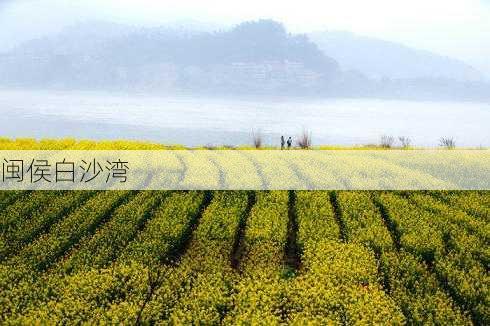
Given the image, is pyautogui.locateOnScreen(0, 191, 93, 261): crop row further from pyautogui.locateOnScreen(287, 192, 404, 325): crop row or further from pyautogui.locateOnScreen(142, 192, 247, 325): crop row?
pyautogui.locateOnScreen(287, 192, 404, 325): crop row

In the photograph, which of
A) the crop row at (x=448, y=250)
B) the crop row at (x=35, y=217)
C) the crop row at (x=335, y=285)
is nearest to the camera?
the crop row at (x=335, y=285)

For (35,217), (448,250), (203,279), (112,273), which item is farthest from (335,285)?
(35,217)

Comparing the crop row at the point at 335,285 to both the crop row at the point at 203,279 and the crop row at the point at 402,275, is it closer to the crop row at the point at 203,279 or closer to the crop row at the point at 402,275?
the crop row at the point at 402,275

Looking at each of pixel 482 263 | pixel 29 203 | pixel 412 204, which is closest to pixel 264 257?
pixel 482 263

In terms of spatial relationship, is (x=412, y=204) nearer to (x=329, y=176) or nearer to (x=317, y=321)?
(x=329, y=176)

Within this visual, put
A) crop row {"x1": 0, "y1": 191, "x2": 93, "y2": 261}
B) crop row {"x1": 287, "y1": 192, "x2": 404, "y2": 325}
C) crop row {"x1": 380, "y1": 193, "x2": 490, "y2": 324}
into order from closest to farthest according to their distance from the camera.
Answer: crop row {"x1": 287, "y1": 192, "x2": 404, "y2": 325}
crop row {"x1": 380, "y1": 193, "x2": 490, "y2": 324}
crop row {"x1": 0, "y1": 191, "x2": 93, "y2": 261}

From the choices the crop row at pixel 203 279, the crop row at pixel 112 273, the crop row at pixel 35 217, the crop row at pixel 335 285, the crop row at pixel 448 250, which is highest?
the crop row at pixel 448 250

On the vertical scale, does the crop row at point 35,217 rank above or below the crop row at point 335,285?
below

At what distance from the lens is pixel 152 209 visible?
19.8 m

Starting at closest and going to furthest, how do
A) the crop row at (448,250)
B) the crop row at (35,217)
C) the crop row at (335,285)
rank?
the crop row at (335,285)
the crop row at (448,250)
the crop row at (35,217)

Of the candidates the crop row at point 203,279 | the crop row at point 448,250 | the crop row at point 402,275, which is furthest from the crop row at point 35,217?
the crop row at point 448,250

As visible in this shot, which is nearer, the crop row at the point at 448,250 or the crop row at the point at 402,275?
the crop row at the point at 402,275

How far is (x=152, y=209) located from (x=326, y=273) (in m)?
8.19

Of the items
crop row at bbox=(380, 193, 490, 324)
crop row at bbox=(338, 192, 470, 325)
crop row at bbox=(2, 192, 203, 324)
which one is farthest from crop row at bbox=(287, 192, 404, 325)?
crop row at bbox=(2, 192, 203, 324)
